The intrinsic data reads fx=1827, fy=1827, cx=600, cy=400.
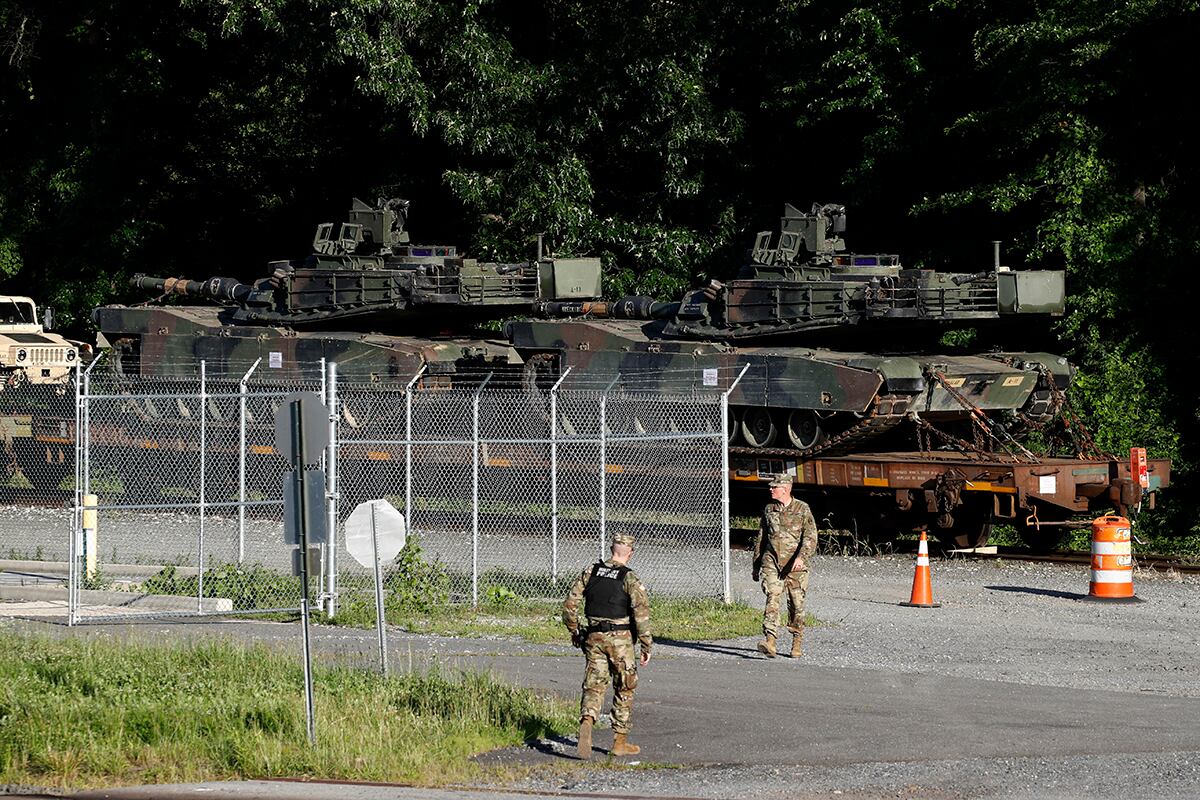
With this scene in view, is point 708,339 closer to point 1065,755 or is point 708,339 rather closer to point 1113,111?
point 1113,111

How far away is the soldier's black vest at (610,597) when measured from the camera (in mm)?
10922

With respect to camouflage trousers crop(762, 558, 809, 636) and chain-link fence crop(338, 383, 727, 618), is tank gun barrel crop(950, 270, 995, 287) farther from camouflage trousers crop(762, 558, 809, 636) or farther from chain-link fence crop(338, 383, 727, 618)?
camouflage trousers crop(762, 558, 809, 636)

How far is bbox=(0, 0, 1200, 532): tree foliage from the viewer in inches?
1054

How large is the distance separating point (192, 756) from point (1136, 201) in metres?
19.8

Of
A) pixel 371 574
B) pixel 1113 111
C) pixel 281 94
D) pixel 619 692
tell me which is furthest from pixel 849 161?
pixel 619 692

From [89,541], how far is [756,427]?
8857mm

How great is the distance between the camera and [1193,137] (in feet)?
89.2

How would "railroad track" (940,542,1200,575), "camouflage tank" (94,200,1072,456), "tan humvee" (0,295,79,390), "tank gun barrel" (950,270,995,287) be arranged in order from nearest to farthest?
"railroad track" (940,542,1200,575)
"camouflage tank" (94,200,1072,456)
"tank gun barrel" (950,270,995,287)
"tan humvee" (0,295,79,390)

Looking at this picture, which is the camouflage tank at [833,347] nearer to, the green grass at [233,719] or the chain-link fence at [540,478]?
the chain-link fence at [540,478]

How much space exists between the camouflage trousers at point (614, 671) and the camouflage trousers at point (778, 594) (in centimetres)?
368

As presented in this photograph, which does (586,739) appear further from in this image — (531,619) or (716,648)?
(531,619)

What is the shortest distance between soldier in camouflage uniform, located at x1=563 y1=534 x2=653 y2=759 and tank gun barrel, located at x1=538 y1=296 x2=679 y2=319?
589 inches

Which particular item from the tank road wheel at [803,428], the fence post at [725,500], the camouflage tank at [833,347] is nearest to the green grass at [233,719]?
the fence post at [725,500]

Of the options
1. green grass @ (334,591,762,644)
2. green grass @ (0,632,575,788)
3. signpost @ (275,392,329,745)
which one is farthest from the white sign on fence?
green grass @ (334,591,762,644)
